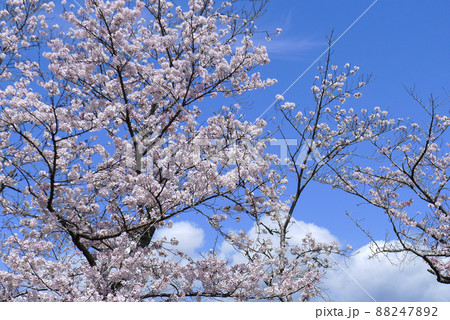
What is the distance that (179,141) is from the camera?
26.6ft

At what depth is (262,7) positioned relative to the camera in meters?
9.25

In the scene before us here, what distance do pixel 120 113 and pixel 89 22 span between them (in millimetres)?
1721

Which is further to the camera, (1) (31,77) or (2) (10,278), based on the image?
(1) (31,77)

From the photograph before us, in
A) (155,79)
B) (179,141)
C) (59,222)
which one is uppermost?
(155,79)

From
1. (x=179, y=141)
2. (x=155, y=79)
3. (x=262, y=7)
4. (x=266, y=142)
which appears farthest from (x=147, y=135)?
(x=262, y=7)

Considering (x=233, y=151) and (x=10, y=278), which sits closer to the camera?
(x=10, y=278)

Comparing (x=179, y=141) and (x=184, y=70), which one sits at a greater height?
(x=184, y=70)

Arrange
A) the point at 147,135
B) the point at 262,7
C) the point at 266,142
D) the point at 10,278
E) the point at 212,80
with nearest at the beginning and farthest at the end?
the point at 10,278
the point at 212,80
the point at 147,135
the point at 262,7
the point at 266,142

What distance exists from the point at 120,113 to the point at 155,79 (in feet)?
3.35
